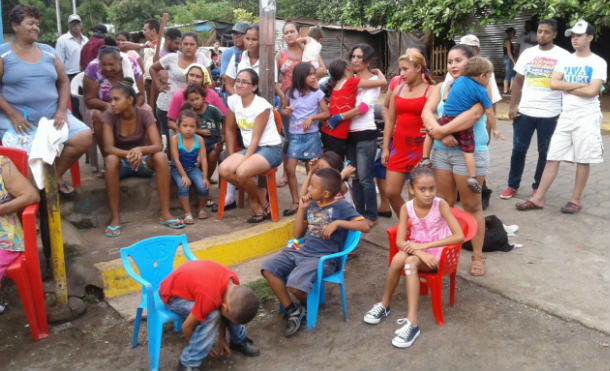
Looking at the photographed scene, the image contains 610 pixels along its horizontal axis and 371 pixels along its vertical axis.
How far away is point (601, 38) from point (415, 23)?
4842mm

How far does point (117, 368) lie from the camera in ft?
10.6

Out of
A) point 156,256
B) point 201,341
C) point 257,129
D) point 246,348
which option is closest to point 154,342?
point 201,341

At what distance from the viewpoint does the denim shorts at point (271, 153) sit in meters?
5.28

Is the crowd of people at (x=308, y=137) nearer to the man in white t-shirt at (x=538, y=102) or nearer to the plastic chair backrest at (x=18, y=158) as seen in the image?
the man in white t-shirt at (x=538, y=102)

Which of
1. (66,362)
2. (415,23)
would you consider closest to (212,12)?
(415,23)

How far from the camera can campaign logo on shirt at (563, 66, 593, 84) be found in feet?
18.5

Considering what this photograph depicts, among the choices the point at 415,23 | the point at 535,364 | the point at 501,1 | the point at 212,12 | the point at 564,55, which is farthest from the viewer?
the point at 212,12

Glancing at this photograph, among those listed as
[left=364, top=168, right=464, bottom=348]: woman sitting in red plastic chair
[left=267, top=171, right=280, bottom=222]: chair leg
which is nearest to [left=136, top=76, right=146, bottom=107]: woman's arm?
[left=267, top=171, right=280, bottom=222]: chair leg

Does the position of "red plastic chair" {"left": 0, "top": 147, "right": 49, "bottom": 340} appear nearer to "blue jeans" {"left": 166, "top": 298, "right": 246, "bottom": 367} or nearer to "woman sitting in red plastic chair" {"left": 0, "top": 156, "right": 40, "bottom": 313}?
"woman sitting in red plastic chair" {"left": 0, "top": 156, "right": 40, "bottom": 313}

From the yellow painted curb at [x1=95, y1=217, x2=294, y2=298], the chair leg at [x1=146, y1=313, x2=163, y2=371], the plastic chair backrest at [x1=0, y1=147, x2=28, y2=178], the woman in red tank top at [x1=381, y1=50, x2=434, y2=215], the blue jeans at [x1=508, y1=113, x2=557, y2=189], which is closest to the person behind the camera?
the chair leg at [x1=146, y1=313, x2=163, y2=371]

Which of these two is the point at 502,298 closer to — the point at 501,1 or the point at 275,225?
the point at 275,225

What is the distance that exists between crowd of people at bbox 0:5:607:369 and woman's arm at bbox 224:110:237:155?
15 millimetres

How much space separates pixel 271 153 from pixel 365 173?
93 cm

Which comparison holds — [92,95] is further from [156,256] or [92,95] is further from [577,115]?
[577,115]
